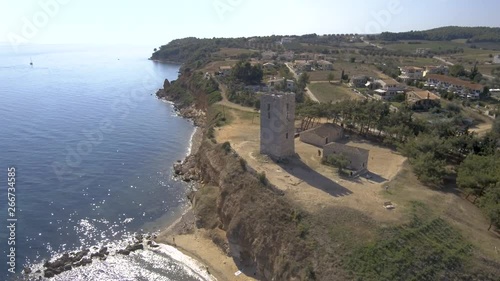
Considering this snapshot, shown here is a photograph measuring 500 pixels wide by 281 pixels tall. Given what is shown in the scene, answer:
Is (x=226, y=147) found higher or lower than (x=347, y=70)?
lower

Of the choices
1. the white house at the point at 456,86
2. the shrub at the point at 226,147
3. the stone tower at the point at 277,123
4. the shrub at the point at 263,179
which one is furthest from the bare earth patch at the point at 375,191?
the white house at the point at 456,86

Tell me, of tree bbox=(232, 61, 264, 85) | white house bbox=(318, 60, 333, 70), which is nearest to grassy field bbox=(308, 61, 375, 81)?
white house bbox=(318, 60, 333, 70)

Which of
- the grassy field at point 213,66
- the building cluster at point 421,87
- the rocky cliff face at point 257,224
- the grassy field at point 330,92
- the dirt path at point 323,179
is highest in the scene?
the grassy field at point 213,66

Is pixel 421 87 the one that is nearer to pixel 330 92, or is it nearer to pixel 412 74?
pixel 412 74

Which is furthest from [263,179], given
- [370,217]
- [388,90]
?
[388,90]

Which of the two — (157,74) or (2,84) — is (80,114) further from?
(157,74)

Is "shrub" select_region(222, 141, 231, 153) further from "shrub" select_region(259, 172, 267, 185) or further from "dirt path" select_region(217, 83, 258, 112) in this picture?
"dirt path" select_region(217, 83, 258, 112)

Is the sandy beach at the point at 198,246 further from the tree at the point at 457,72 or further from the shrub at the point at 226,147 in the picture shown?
the tree at the point at 457,72
